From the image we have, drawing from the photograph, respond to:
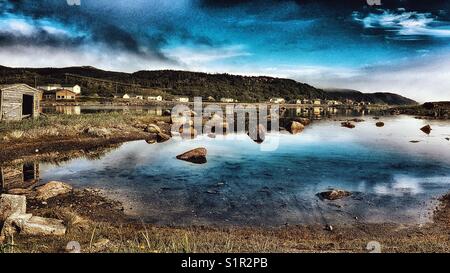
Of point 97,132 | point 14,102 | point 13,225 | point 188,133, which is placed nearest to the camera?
point 13,225

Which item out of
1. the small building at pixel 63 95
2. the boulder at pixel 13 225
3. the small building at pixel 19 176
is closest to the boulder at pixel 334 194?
the boulder at pixel 13 225

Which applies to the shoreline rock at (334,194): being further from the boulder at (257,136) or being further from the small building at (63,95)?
the small building at (63,95)

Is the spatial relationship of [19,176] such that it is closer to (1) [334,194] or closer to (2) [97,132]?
(2) [97,132]

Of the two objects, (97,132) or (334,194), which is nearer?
(334,194)

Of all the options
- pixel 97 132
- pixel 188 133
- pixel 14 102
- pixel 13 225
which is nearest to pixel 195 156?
pixel 97 132

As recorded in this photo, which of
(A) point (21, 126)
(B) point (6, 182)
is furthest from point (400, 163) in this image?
(A) point (21, 126)

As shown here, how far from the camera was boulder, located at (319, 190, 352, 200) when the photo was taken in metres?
11.7

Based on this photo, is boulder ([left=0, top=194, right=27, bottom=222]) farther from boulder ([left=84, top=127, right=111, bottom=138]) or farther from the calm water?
boulder ([left=84, top=127, right=111, bottom=138])

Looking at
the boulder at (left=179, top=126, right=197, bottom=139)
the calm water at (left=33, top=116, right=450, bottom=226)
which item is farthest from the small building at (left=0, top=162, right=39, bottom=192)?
the boulder at (left=179, top=126, right=197, bottom=139)

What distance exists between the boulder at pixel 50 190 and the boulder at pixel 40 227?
3.65 m

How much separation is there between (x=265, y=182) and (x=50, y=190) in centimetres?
786

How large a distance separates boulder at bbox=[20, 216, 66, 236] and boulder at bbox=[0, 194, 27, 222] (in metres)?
0.69

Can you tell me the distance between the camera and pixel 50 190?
11000 millimetres
